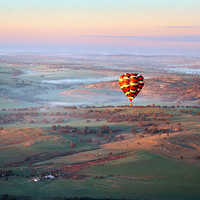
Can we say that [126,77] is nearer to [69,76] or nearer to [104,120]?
[104,120]

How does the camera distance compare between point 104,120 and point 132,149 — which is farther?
point 104,120

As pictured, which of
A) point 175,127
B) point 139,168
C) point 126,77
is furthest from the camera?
point 175,127

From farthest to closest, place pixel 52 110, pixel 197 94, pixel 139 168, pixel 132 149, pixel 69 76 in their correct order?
pixel 69 76 → pixel 197 94 → pixel 52 110 → pixel 132 149 → pixel 139 168

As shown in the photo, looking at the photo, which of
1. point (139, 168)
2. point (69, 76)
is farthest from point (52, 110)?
point (69, 76)

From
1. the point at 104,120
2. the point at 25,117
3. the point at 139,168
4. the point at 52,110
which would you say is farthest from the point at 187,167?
the point at 52,110

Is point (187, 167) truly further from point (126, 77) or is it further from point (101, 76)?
point (101, 76)

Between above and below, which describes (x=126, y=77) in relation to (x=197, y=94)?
above

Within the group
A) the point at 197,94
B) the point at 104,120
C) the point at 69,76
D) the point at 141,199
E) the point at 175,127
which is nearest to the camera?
the point at 141,199

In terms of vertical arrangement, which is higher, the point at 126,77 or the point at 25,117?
the point at 126,77

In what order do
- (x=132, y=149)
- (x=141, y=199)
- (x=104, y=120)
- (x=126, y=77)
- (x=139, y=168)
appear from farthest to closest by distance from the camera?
(x=104, y=120) < (x=126, y=77) < (x=132, y=149) < (x=139, y=168) < (x=141, y=199)
